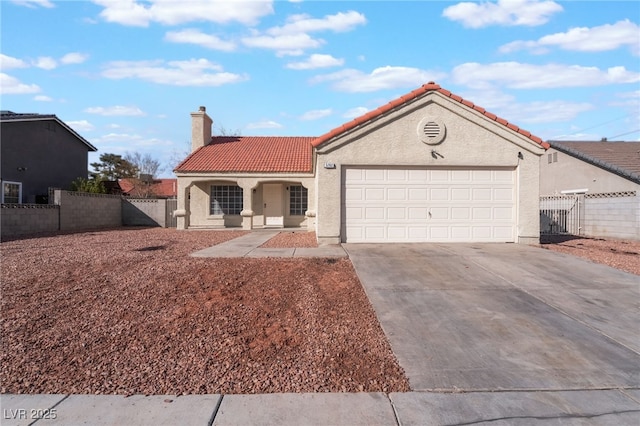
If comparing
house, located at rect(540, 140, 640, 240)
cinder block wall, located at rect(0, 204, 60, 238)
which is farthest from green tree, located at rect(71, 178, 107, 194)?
house, located at rect(540, 140, 640, 240)

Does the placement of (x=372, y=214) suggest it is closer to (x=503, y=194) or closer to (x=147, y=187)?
(x=503, y=194)

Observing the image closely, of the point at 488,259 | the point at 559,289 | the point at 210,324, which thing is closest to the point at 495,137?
the point at 488,259

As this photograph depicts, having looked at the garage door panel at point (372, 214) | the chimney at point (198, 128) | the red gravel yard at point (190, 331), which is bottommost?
the red gravel yard at point (190, 331)

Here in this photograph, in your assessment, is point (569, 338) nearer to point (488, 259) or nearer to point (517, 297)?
point (517, 297)

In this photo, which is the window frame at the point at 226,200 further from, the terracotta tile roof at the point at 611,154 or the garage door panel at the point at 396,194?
the terracotta tile roof at the point at 611,154

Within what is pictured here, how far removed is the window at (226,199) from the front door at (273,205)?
5.11ft

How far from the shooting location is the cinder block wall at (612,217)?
14654mm

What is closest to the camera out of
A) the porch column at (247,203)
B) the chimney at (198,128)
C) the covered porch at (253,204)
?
the porch column at (247,203)

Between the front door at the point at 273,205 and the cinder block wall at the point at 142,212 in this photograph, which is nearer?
the front door at the point at 273,205

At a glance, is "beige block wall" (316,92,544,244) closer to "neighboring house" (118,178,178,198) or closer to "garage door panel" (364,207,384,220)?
"garage door panel" (364,207,384,220)

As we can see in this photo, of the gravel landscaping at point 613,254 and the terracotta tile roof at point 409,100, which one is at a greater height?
the terracotta tile roof at point 409,100

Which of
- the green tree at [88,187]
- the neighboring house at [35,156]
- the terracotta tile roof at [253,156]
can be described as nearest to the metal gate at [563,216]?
the terracotta tile roof at [253,156]

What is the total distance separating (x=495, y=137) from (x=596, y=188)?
42.3 feet

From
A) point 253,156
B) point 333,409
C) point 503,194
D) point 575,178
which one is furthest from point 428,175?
point 575,178
